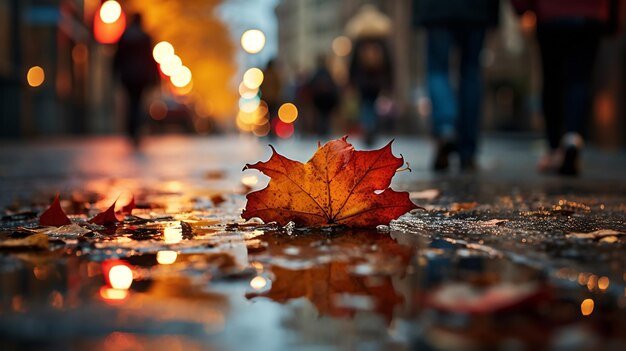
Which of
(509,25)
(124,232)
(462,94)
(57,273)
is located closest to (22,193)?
(124,232)

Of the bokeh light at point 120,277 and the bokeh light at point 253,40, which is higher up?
the bokeh light at point 253,40

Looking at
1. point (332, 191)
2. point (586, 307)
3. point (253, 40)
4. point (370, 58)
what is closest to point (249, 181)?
point (332, 191)

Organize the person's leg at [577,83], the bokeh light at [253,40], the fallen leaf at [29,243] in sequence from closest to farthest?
the fallen leaf at [29,243], the person's leg at [577,83], the bokeh light at [253,40]

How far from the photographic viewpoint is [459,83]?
6520 mm

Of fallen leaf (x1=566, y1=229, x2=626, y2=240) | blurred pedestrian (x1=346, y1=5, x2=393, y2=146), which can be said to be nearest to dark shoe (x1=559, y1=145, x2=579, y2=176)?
fallen leaf (x1=566, y1=229, x2=626, y2=240)

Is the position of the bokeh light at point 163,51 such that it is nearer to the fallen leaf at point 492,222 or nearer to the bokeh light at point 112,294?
the fallen leaf at point 492,222

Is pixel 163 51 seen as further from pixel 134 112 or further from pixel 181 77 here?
pixel 134 112

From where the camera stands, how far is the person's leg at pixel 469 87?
6.38 metres

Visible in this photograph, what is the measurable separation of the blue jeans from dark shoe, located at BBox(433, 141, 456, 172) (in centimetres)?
7

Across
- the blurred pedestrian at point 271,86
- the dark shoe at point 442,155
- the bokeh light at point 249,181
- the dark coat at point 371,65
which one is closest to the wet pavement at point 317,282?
the bokeh light at point 249,181

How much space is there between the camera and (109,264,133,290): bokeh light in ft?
5.72

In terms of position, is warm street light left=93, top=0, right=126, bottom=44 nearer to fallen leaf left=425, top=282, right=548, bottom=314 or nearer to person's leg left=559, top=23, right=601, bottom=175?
person's leg left=559, top=23, right=601, bottom=175

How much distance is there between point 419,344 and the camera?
125cm

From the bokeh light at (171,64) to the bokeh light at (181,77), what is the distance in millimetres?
1287
